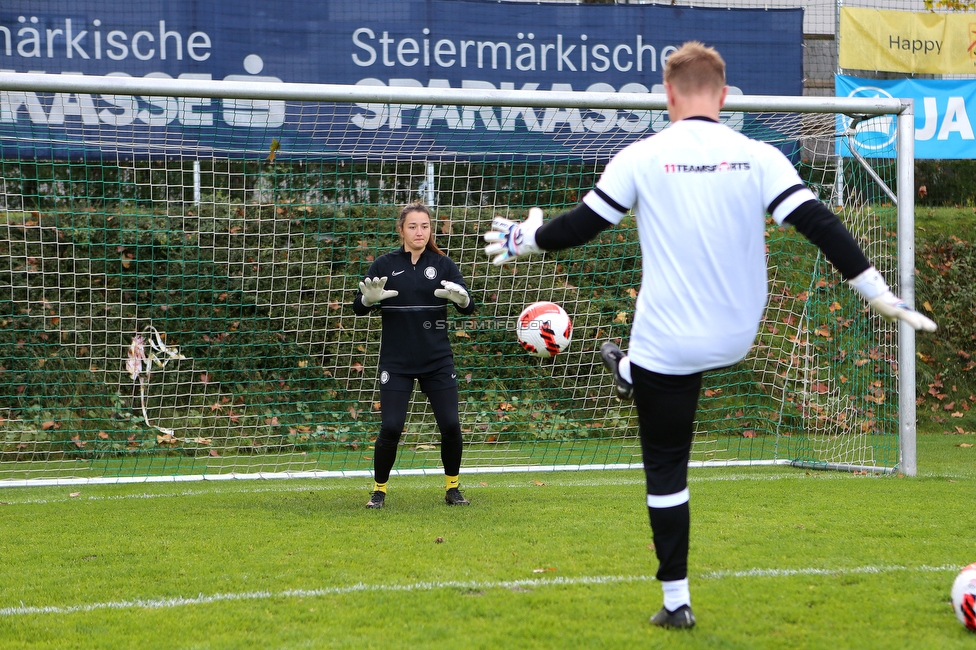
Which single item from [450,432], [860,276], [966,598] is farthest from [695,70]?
[450,432]

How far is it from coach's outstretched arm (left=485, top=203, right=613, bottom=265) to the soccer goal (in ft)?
12.1

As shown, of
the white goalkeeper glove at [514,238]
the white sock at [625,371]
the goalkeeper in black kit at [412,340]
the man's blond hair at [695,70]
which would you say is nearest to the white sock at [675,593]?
the white sock at [625,371]

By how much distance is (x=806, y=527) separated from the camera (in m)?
5.47

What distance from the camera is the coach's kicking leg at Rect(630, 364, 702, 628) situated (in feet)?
→ 11.1

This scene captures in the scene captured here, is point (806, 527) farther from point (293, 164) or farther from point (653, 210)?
point (293, 164)

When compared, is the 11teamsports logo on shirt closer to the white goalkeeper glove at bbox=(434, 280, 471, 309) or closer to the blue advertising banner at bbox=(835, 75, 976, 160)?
the white goalkeeper glove at bbox=(434, 280, 471, 309)

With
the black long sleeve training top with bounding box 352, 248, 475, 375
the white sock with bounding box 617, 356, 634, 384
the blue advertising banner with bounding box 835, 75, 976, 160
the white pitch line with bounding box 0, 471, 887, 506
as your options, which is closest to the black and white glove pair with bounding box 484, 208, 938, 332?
the white sock with bounding box 617, 356, 634, 384

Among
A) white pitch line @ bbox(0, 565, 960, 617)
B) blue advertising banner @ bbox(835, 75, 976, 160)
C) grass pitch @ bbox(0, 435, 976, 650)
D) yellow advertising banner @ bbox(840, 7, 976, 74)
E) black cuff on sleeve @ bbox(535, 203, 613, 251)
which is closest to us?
black cuff on sleeve @ bbox(535, 203, 613, 251)

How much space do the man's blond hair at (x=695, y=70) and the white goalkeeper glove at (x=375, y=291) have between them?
2.92m

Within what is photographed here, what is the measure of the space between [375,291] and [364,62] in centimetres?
553

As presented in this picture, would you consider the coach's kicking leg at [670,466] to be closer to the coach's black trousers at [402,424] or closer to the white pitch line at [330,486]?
the coach's black trousers at [402,424]

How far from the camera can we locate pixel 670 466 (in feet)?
11.2

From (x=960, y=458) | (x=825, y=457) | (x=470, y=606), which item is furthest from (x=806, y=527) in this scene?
(x=960, y=458)

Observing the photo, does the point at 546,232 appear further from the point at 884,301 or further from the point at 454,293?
the point at 454,293
